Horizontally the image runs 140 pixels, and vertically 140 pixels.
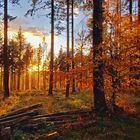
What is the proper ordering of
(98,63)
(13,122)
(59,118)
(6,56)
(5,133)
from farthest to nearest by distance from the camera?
(6,56) < (98,63) < (59,118) < (13,122) < (5,133)

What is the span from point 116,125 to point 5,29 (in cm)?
1485

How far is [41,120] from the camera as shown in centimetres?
1324

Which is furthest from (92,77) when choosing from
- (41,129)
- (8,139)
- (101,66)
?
(8,139)

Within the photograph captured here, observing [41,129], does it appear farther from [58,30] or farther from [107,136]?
[58,30]

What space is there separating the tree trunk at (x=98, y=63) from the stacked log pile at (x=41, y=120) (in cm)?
80

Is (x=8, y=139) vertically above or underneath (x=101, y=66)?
underneath

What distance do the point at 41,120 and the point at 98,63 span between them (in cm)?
392

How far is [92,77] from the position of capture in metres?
15.2

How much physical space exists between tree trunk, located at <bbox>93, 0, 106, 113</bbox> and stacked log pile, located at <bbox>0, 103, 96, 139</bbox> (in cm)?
80

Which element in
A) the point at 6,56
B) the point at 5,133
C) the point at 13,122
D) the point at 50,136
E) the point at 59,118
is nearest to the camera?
the point at 5,133

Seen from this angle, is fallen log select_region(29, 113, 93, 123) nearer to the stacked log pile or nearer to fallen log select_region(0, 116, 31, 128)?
the stacked log pile

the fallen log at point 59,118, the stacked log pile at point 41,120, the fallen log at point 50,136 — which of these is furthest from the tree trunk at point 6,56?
the fallen log at point 50,136

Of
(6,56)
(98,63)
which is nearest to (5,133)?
(98,63)

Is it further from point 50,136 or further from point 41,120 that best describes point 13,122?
point 50,136
